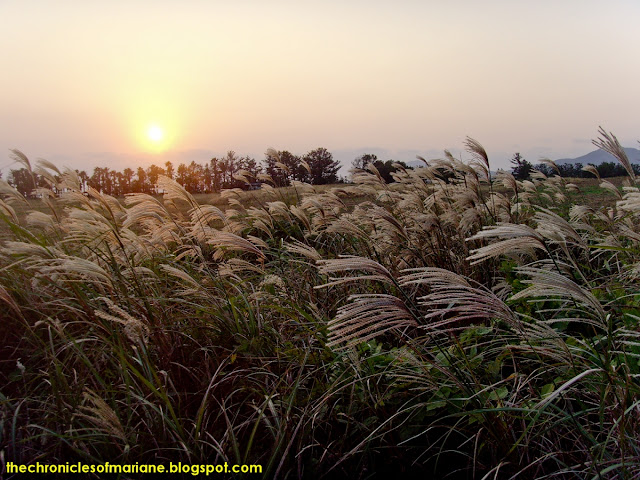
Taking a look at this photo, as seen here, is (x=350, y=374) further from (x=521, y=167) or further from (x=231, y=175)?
(x=521, y=167)

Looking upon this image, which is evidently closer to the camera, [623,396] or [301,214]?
[623,396]

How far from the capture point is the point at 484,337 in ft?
8.73

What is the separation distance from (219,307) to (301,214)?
1.08m

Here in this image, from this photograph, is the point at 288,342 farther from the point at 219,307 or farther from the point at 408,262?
the point at 408,262

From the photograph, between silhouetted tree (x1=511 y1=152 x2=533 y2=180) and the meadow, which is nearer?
the meadow

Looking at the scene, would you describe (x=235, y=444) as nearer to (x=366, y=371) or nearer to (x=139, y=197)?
(x=366, y=371)

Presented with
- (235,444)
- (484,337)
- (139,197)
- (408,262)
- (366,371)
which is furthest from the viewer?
(408,262)

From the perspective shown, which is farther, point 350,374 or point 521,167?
point 521,167

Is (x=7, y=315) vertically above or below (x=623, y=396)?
below

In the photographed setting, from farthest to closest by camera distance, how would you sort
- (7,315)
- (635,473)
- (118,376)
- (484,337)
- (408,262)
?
(408,262) → (7,315) → (484,337) → (118,376) → (635,473)

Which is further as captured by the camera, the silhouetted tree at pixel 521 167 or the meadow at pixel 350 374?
the silhouetted tree at pixel 521 167

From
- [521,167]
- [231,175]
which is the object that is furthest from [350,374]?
→ [521,167]

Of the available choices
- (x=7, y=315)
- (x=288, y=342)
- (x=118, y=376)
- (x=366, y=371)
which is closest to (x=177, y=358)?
(x=118, y=376)

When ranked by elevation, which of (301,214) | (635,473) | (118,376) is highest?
(301,214)
